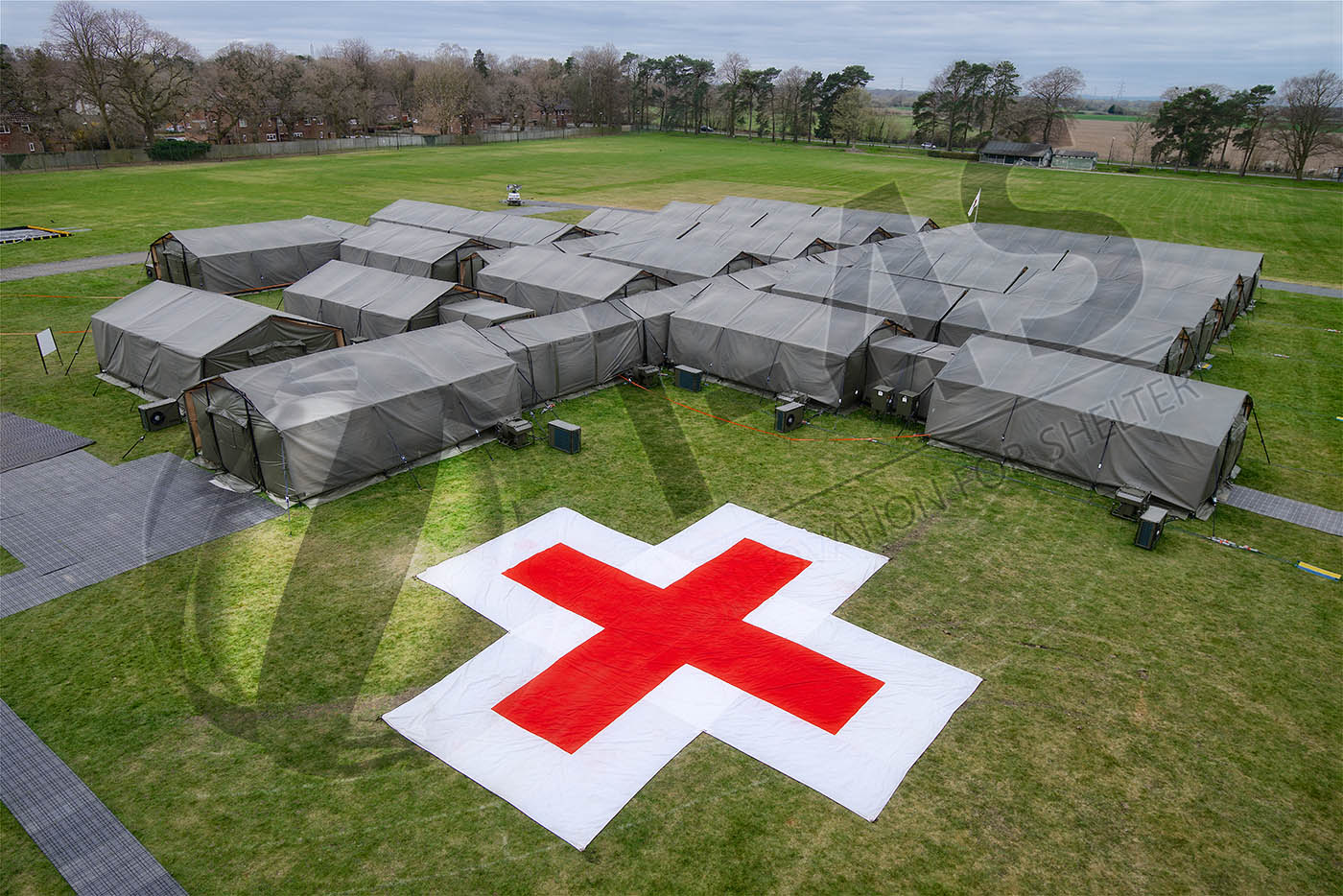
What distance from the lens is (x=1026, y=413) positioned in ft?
59.6

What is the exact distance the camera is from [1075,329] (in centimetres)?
2280

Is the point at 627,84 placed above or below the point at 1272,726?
above

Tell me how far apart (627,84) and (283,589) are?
159m

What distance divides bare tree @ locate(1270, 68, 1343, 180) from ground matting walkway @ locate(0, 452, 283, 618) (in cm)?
10786

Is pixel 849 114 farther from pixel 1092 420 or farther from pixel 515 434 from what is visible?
pixel 515 434

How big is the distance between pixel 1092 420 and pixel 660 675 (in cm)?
1163

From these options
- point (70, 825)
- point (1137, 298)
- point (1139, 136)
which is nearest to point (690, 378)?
point (1137, 298)

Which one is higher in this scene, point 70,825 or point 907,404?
point 907,404

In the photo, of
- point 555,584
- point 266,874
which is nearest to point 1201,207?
point 555,584

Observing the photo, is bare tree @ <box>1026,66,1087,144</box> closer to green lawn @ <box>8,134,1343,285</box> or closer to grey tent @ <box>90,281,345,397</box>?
green lawn @ <box>8,134,1343,285</box>

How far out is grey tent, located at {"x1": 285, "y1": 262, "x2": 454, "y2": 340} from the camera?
83.3 ft

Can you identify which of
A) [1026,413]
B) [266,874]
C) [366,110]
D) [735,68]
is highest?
[735,68]

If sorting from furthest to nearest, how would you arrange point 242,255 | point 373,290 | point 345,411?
point 242,255 < point 373,290 < point 345,411

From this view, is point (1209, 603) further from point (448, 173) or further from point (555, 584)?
point (448, 173)
